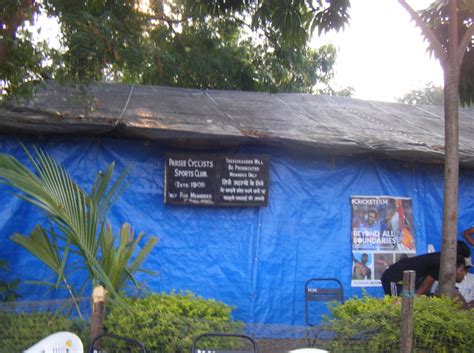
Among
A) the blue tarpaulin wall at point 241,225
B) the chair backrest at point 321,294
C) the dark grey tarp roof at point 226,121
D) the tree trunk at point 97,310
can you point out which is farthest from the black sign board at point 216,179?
the tree trunk at point 97,310

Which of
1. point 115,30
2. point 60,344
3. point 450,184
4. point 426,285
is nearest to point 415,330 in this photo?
point 450,184

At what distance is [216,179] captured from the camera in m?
6.93

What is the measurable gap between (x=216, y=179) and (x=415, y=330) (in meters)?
3.10

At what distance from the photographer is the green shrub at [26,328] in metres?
4.56

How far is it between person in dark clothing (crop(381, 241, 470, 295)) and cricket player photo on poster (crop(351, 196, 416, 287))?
2.48ft

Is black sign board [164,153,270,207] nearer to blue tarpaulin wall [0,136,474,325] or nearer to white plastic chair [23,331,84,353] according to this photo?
blue tarpaulin wall [0,136,474,325]

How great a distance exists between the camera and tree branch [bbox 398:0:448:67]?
5.77 meters

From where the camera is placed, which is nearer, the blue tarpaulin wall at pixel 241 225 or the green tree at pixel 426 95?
the blue tarpaulin wall at pixel 241 225

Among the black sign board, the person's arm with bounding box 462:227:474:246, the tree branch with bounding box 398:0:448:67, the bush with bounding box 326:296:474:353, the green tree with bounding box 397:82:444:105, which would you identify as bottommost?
the bush with bounding box 326:296:474:353

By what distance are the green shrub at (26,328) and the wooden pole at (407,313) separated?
2.58 meters

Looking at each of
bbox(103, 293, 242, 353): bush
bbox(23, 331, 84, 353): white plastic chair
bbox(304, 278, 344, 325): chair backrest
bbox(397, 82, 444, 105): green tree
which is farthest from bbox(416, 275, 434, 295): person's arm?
bbox(397, 82, 444, 105): green tree

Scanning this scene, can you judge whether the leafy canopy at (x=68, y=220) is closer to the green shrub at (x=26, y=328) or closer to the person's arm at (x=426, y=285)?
the green shrub at (x=26, y=328)

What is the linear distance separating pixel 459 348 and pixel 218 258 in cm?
311

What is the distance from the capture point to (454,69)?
572cm
